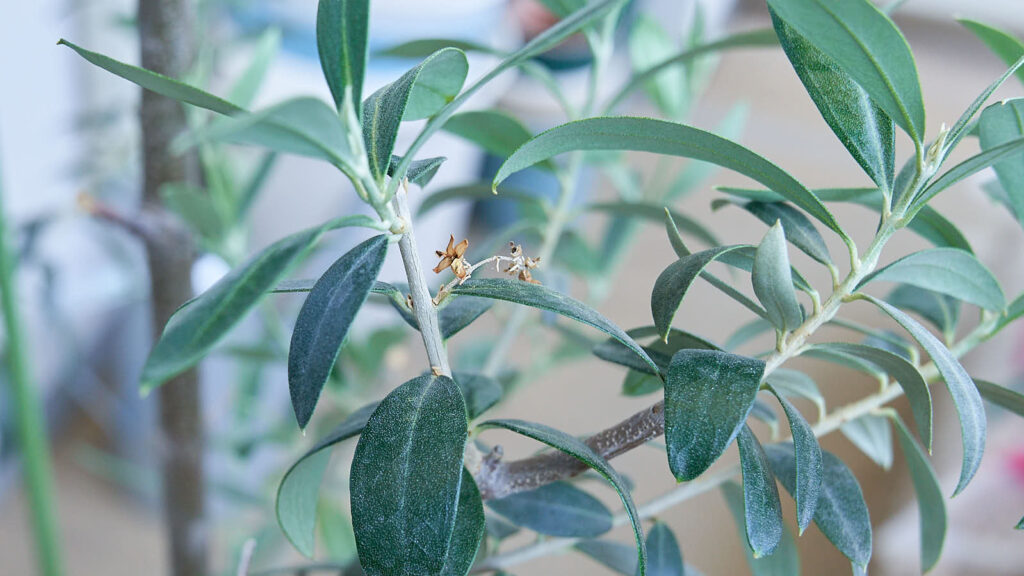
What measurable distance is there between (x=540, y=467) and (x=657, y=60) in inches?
13.5

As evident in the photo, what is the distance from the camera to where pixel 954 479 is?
95 cm

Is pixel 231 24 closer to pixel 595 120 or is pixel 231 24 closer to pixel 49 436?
pixel 49 436

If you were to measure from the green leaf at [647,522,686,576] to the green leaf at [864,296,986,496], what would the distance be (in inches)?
4.6

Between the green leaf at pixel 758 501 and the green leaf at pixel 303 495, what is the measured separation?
117mm

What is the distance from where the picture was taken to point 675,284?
241mm

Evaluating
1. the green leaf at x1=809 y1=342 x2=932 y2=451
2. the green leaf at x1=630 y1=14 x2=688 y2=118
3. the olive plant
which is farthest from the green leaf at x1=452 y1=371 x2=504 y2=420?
the green leaf at x1=630 y1=14 x2=688 y2=118

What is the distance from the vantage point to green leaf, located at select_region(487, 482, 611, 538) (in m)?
0.32

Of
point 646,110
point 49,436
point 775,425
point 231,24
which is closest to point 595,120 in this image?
point 775,425

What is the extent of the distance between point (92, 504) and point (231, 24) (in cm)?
71

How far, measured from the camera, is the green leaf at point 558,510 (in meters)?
0.32

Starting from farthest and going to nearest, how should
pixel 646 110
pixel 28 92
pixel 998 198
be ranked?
pixel 646 110, pixel 28 92, pixel 998 198

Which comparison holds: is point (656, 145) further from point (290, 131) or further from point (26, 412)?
point (26, 412)

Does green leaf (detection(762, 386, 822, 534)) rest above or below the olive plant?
below

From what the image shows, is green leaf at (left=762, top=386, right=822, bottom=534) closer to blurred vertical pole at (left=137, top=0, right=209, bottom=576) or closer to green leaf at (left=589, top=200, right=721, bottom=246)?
green leaf at (left=589, top=200, right=721, bottom=246)
